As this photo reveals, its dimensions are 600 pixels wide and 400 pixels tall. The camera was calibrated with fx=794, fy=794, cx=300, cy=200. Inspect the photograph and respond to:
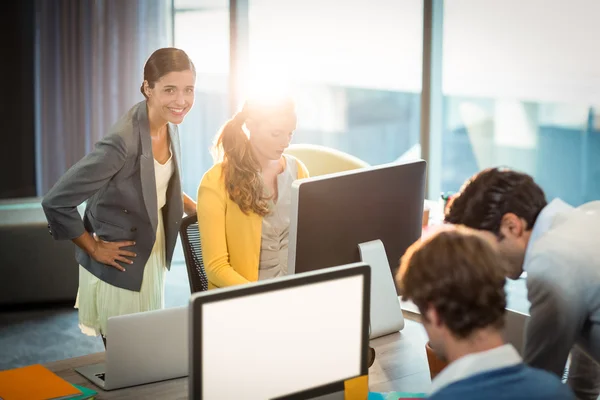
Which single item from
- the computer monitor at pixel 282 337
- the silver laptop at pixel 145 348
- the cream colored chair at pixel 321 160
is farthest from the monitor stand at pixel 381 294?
the cream colored chair at pixel 321 160

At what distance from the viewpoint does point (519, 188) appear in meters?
Answer: 1.92

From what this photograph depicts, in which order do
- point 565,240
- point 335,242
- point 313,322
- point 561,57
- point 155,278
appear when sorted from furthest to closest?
point 561,57, point 155,278, point 335,242, point 565,240, point 313,322

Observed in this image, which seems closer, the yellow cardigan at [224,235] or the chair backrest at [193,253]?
the yellow cardigan at [224,235]

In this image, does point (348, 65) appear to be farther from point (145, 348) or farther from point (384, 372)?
point (145, 348)

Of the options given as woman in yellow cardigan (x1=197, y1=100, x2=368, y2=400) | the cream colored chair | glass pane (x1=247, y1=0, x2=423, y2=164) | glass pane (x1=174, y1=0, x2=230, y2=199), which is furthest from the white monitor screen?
glass pane (x1=174, y1=0, x2=230, y2=199)

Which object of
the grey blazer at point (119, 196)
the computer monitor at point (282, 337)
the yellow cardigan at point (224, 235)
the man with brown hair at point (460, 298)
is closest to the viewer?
the man with brown hair at point (460, 298)

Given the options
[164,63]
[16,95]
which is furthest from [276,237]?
[16,95]

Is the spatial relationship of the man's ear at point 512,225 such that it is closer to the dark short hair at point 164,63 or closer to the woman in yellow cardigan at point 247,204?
the woman in yellow cardigan at point 247,204

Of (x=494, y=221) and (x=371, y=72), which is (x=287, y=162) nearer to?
(x=494, y=221)

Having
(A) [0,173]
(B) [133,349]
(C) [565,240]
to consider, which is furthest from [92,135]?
(C) [565,240]

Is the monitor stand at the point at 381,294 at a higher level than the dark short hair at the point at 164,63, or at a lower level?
lower

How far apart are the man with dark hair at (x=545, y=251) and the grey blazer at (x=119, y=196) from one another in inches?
46.2

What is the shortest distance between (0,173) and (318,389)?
518 cm

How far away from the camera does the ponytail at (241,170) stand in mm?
2498
